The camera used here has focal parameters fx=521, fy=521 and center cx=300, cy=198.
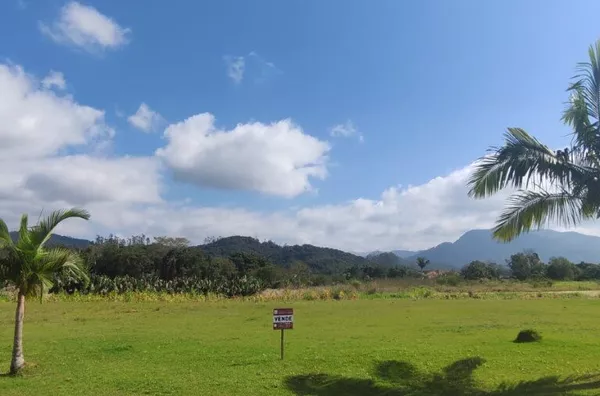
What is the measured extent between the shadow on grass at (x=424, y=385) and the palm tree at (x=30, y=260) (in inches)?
229

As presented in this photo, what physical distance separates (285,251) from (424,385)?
136 meters

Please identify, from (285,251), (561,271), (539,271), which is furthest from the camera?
(285,251)

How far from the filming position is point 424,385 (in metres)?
10.3

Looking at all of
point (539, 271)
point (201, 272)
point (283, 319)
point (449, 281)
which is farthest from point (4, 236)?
point (539, 271)

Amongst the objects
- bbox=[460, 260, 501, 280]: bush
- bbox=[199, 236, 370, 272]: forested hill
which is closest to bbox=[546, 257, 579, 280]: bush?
bbox=[460, 260, 501, 280]: bush

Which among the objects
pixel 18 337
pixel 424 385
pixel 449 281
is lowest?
pixel 424 385

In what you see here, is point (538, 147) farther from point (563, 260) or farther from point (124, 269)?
point (563, 260)

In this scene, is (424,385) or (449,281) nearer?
(424,385)

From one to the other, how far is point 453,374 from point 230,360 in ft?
18.1

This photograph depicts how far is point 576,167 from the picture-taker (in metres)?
10.3

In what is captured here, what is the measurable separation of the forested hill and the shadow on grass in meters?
112

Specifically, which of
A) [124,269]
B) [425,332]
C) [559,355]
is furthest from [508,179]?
[124,269]

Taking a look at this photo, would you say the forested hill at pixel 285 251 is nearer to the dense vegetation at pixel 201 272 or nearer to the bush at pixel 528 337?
the dense vegetation at pixel 201 272

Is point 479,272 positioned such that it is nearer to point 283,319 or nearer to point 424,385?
point 283,319
